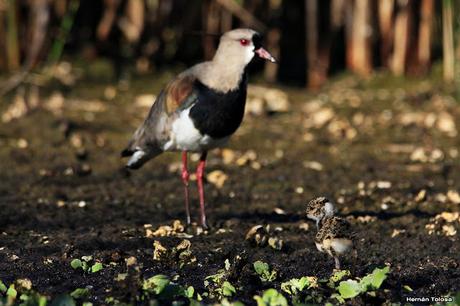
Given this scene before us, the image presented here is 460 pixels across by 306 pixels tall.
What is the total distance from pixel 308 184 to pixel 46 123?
3.20 meters

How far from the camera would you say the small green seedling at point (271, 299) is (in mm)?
4660

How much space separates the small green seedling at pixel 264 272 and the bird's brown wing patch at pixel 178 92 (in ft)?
6.10

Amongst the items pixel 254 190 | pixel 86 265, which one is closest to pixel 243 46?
pixel 254 190

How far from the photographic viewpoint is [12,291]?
4.86 metres

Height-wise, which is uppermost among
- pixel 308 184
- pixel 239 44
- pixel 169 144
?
pixel 239 44

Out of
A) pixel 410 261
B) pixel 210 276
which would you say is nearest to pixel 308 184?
pixel 410 261

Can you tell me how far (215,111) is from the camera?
6.80 metres

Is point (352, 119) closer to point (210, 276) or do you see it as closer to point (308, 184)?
point (308, 184)

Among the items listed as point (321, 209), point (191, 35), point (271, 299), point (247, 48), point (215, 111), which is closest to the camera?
point (271, 299)

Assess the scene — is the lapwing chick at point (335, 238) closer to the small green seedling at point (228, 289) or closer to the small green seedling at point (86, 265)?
the small green seedling at point (228, 289)

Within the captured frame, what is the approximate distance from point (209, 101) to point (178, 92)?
0.26m

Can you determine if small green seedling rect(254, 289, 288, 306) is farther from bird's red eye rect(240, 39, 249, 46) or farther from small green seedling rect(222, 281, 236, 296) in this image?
bird's red eye rect(240, 39, 249, 46)

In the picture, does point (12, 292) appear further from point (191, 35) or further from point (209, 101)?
point (191, 35)

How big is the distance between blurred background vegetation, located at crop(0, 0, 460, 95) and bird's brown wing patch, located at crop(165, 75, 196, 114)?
14.5ft
